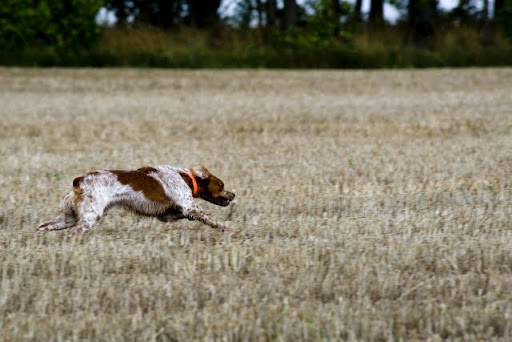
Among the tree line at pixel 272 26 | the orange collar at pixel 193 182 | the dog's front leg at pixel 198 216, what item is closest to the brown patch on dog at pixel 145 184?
the dog's front leg at pixel 198 216

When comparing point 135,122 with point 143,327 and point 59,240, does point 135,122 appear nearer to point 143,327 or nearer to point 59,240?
point 59,240

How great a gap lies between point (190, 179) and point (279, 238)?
0.73 m

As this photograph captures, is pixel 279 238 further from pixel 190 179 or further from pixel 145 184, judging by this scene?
pixel 145 184

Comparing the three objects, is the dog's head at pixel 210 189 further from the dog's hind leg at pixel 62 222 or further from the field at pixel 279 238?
the dog's hind leg at pixel 62 222

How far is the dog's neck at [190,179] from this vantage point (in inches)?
214

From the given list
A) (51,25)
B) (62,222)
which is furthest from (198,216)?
(51,25)

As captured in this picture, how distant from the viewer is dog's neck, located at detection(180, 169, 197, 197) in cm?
544

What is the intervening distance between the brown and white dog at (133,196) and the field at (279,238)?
4.7 inches

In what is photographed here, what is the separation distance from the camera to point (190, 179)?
17.9 feet

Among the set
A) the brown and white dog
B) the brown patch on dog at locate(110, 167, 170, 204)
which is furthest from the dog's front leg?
the brown patch on dog at locate(110, 167, 170, 204)

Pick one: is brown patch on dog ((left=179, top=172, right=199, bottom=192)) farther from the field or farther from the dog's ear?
the field

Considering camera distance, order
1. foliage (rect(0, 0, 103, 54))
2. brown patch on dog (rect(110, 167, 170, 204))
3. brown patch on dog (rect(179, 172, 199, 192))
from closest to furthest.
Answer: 1. brown patch on dog (rect(110, 167, 170, 204))
2. brown patch on dog (rect(179, 172, 199, 192))
3. foliage (rect(0, 0, 103, 54))

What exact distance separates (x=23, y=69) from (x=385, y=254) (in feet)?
64.9

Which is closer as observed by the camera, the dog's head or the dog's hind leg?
the dog's hind leg
